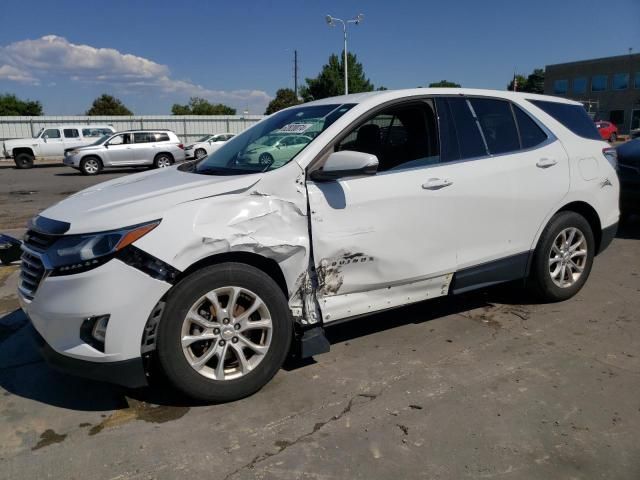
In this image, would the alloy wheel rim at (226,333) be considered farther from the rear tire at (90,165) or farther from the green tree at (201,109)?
the green tree at (201,109)

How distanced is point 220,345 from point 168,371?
0.31m

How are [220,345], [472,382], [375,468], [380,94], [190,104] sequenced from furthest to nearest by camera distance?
[190,104], [380,94], [472,382], [220,345], [375,468]

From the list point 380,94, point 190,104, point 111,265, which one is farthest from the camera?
point 190,104

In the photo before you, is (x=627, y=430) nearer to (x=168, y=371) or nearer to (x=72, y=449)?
(x=168, y=371)

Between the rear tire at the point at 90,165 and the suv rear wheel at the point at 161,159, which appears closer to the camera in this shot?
the rear tire at the point at 90,165

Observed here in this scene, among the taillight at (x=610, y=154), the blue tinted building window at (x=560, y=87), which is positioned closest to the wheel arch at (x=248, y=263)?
the taillight at (x=610, y=154)

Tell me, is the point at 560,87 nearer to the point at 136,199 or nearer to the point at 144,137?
the point at 144,137

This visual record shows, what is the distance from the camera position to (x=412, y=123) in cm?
389

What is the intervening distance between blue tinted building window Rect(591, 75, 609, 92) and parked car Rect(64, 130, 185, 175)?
56021 millimetres

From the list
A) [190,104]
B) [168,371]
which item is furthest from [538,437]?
[190,104]

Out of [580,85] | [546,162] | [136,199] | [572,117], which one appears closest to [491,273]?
[546,162]

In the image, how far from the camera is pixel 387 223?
349 centimetres

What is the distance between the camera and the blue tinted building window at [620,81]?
194 ft

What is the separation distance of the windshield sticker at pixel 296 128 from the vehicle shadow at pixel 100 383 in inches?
61.8
